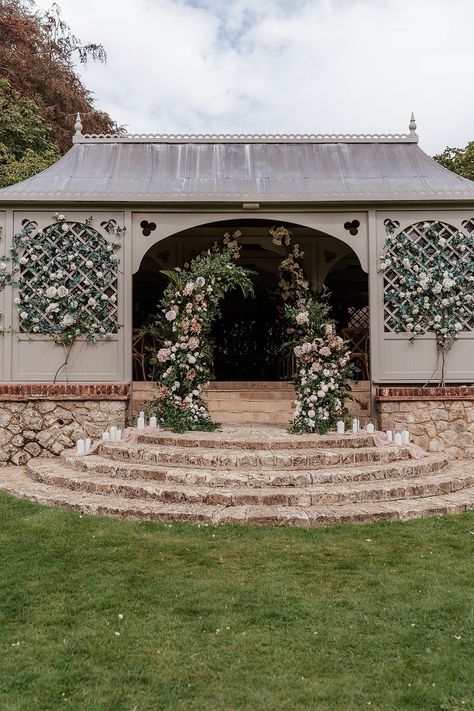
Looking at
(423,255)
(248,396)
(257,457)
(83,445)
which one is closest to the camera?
(257,457)

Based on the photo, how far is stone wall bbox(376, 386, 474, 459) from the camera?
20.6 ft

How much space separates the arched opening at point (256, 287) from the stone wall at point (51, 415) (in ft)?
6.07

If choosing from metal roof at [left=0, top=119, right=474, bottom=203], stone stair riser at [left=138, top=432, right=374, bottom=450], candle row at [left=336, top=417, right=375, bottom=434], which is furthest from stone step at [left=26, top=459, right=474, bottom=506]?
metal roof at [left=0, top=119, right=474, bottom=203]

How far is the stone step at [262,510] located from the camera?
3.97 m

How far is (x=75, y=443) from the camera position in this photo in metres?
6.23

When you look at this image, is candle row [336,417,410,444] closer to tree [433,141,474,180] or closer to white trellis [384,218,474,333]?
white trellis [384,218,474,333]

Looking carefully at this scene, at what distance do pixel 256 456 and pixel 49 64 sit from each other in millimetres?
14958

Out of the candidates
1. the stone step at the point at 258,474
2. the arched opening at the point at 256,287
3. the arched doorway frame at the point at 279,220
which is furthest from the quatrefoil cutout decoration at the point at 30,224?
the stone step at the point at 258,474

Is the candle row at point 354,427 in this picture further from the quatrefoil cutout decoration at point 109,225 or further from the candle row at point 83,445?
the quatrefoil cutout decoration at point 109,225

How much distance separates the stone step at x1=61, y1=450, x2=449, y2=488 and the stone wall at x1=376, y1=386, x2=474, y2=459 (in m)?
1.09

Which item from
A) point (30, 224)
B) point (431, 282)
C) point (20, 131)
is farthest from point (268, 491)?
point (20, 131)

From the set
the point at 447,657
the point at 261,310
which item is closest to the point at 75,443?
the point at 447,657

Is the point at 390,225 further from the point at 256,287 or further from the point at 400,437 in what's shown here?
the point at 256,287

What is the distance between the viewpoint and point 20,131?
528 inches
